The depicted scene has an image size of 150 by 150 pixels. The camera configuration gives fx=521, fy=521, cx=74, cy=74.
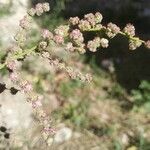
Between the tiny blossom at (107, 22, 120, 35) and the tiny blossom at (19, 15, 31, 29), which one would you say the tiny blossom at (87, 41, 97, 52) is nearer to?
the tiny blossom at (107, 22, 120, 35)

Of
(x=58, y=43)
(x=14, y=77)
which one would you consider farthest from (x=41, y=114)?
(x=58, y=43)

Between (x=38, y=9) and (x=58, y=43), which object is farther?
(x=38, y=9)

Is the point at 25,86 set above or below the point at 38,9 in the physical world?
below

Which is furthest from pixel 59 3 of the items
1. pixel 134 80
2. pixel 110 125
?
pixel 110 125

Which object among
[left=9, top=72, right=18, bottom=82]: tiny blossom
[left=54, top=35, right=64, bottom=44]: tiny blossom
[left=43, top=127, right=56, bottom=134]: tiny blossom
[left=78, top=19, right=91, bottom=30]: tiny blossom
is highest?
[left=78, top=19, right=91, bottom=30]: tiny blossom

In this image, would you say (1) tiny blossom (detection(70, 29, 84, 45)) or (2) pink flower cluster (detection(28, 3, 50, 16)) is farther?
(2) pink flower cluster (detection(28, 3, 50, 16))

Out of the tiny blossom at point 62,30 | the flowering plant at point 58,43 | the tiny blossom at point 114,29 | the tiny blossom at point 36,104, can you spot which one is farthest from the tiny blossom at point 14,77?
the tiny blossom at point 114,29

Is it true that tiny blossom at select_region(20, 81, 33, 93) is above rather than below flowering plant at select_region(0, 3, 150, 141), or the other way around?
below

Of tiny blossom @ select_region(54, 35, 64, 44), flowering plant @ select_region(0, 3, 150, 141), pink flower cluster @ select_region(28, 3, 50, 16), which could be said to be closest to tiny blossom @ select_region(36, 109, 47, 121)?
flowering plant @ select_region(0, 3, 150, 141)

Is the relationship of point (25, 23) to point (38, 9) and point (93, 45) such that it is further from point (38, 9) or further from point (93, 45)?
point (93, 45)

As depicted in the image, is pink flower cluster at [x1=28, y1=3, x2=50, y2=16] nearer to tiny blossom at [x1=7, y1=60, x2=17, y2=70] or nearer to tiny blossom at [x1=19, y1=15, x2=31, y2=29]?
tiny blossom at [x1=19, y1=15, x2=31, y2=29]

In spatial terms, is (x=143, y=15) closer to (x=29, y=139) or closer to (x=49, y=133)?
(x=29, y=139)
